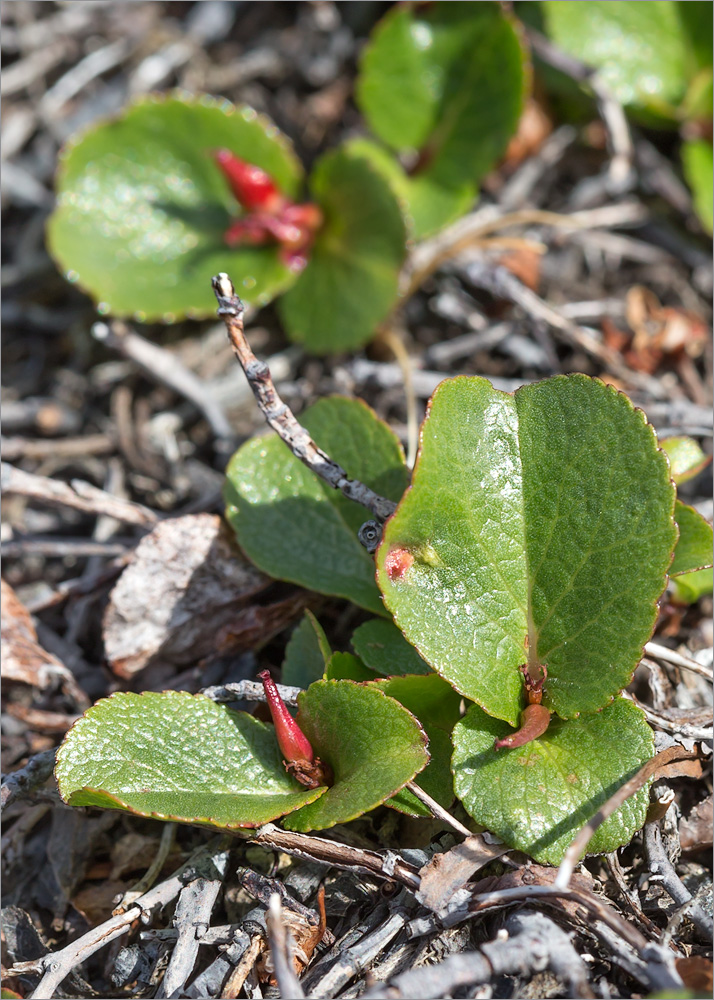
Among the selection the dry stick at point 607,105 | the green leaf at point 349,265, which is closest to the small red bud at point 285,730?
the green leaf at point 349,265

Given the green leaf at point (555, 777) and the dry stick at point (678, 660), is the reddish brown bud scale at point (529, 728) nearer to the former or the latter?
the green leaf at point (555, 777)

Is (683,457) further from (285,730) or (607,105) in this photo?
(607,105)

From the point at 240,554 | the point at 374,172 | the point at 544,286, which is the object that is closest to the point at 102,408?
the point at 240,554

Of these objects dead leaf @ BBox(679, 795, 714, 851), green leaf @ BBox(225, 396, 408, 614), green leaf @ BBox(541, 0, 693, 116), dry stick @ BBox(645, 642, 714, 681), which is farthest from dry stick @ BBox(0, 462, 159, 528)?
green leaf @ BBox(541, 0, 693, 116)

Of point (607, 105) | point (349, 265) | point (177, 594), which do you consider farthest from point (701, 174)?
point (177, 594)

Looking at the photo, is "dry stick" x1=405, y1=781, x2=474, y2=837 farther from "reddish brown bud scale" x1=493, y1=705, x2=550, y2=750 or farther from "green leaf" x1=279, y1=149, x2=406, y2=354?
"green leaf" x1=279, y1=149, x2=406, y2=354

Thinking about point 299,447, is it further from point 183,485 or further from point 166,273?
point 166,273
